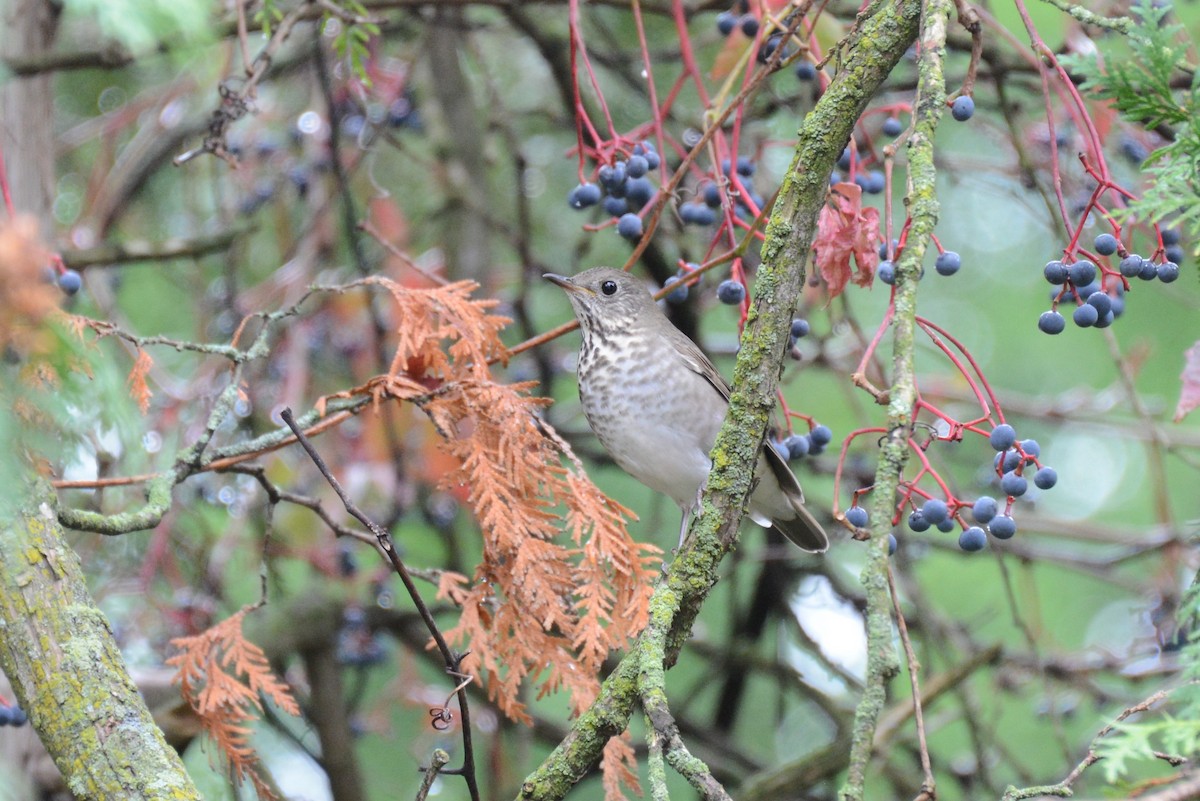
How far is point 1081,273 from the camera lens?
1987 mm

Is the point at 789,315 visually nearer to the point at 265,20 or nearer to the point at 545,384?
the point at 265,20

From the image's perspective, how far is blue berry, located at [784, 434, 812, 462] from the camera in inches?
97.2

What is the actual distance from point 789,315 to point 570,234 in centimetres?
367

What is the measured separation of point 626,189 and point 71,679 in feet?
4.81

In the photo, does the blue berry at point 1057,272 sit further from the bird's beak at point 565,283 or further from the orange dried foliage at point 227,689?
the bird's beak at point 565,283

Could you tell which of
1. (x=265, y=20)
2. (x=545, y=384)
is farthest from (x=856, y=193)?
(x=545, y=384)

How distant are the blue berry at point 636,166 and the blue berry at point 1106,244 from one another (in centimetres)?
96

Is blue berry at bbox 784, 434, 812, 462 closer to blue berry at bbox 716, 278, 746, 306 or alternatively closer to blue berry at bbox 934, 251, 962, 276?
blue berry at bbox 716, 278, 746, 306

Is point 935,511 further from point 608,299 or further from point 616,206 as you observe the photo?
point 608,299

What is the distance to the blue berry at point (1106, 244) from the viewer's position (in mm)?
1983

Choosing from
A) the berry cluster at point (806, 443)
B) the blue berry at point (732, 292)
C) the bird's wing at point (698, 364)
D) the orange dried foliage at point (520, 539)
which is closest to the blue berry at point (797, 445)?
the berry cluster at point (806, 443)

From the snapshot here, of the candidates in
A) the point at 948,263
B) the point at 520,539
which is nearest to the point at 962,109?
the point at 948,263

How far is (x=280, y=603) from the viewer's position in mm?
3889

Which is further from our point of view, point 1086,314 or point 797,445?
point 797,445
